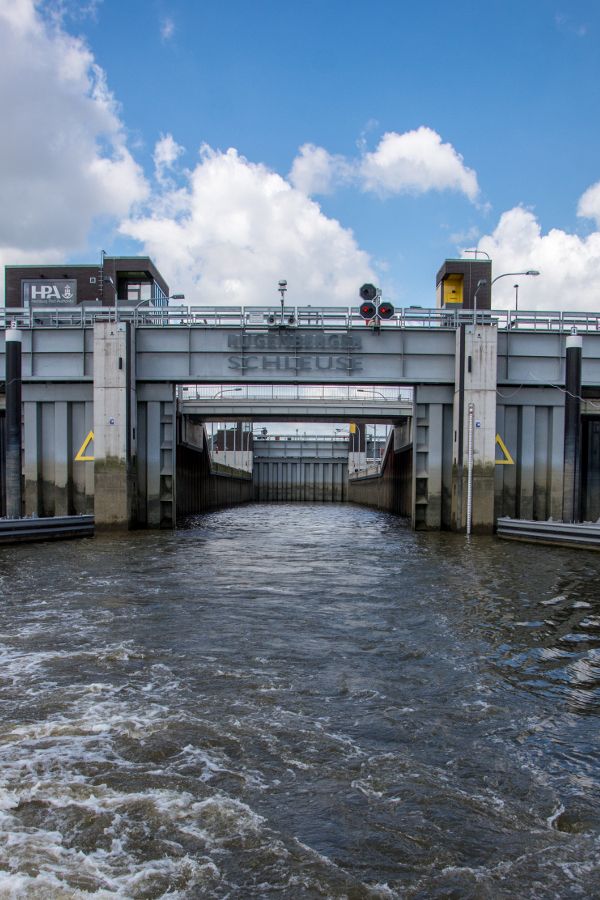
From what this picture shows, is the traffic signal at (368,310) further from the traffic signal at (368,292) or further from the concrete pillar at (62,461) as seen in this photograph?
the concrete pillar at (62,461)

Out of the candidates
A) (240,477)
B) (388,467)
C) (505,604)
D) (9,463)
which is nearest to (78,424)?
(9,463)

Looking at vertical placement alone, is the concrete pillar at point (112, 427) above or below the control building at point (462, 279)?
below

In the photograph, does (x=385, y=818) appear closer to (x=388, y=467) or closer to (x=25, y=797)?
(x=25, y=797)

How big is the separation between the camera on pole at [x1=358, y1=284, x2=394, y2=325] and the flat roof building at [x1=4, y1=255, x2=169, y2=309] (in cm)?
3534

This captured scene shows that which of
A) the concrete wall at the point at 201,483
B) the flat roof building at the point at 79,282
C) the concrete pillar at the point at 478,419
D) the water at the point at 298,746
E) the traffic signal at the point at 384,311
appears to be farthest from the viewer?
the flat roof building at the point at 79,282

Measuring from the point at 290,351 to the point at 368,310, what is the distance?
395 centimetres

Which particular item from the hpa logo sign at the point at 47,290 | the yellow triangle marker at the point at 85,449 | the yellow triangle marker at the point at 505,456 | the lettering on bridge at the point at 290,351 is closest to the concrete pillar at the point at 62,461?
the yellow triangle marker at the point at 85,449

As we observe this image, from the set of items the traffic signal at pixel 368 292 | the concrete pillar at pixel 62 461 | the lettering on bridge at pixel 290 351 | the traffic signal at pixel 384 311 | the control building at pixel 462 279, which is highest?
the control building at pixel 462 279

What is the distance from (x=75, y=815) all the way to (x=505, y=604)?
10.9 meters

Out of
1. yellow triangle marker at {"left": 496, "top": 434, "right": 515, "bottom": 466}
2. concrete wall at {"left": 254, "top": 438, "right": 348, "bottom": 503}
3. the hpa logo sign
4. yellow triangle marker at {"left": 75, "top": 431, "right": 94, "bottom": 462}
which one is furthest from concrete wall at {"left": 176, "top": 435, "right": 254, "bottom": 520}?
yellow triangle marker at {"left": 496, "top": 434, "right": 515, "bottom": 466}

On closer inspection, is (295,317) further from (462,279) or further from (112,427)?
(462,279)

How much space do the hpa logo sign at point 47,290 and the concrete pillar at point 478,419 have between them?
44164 millimetres

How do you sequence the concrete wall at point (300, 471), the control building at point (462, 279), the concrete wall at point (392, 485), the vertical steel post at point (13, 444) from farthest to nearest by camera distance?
1. the concrete wall at point (300, 471)
2. the control building at point (462, 279)
3. the concrete wall at point (392, 485)
4. the vertical steel post at point (13, 444)

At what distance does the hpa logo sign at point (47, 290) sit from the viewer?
205 feet
